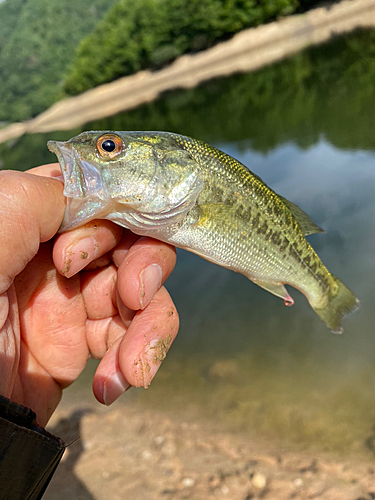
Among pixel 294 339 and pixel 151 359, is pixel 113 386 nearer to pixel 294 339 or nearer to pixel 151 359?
pixel 151 359

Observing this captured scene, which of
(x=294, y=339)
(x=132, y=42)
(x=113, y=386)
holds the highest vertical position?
(x=113, y=386)

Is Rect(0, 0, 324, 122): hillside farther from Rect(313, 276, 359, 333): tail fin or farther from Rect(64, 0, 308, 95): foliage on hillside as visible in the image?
Rect(313, 276, 359, 333): tail fin

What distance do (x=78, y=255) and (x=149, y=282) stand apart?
55cm

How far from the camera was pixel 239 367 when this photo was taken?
571 centimetres

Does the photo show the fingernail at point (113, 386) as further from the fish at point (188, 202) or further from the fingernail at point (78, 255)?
the fish at point (188, 202)

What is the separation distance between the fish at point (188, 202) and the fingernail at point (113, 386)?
3.66 ft

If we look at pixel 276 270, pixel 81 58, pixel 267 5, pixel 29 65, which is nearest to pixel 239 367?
pixel 276 270

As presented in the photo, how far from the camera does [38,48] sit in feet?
346

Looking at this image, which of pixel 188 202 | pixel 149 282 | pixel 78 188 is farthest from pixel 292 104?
pixel 78 188

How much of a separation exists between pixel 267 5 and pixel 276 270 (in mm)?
59452

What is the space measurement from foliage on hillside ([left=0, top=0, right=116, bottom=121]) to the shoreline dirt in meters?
80.3

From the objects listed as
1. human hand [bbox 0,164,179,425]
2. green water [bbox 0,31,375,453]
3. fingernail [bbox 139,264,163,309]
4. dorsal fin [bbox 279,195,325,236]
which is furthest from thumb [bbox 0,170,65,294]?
green water [bbox 0,31,375,453]

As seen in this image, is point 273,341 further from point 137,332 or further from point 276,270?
point 137,332

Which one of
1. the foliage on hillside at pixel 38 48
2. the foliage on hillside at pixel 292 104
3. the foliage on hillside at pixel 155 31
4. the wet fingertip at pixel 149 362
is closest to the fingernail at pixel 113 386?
the wet fingertip at pixel 149 362
